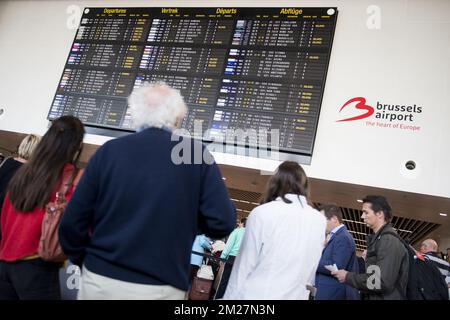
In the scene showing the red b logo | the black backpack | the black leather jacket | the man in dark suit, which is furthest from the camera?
the red b logo

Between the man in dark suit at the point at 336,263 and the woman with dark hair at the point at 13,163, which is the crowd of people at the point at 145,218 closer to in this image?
the woman with dark hair at the point at 13,163

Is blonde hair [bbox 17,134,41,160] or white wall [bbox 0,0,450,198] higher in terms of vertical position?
white wall [bbox 0,0,450,198]

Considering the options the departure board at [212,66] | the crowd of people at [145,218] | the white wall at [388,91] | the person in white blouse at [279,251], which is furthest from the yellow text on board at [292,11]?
the person in white blouse at [279,251]

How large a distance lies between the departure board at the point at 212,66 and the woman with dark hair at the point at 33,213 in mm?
2609

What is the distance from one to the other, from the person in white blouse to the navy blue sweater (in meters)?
→ 0.30

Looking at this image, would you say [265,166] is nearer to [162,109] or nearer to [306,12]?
[306,12]

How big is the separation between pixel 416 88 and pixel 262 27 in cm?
179

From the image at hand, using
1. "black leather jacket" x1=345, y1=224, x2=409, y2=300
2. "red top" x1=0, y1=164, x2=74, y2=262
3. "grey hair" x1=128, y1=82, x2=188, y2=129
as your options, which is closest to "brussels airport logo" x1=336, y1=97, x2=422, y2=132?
"black leather jacket" x1=345, y1=224, x2=409, y2=300

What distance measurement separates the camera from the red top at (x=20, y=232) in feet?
6.53

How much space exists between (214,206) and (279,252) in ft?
1.44

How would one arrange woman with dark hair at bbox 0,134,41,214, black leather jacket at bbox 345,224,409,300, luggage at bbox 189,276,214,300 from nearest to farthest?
woman with dark hair at bbox 0,134,41,214, black leather jacket at bbox 345,224,409,300, luggage at bbox 189,276,214,300

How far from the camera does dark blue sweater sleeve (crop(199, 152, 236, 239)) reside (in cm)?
187

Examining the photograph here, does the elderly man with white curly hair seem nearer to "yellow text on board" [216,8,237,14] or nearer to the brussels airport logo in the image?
the brussels airport logo

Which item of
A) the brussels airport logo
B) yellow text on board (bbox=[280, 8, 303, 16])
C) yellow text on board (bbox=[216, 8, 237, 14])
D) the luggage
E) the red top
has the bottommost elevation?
the luggage
